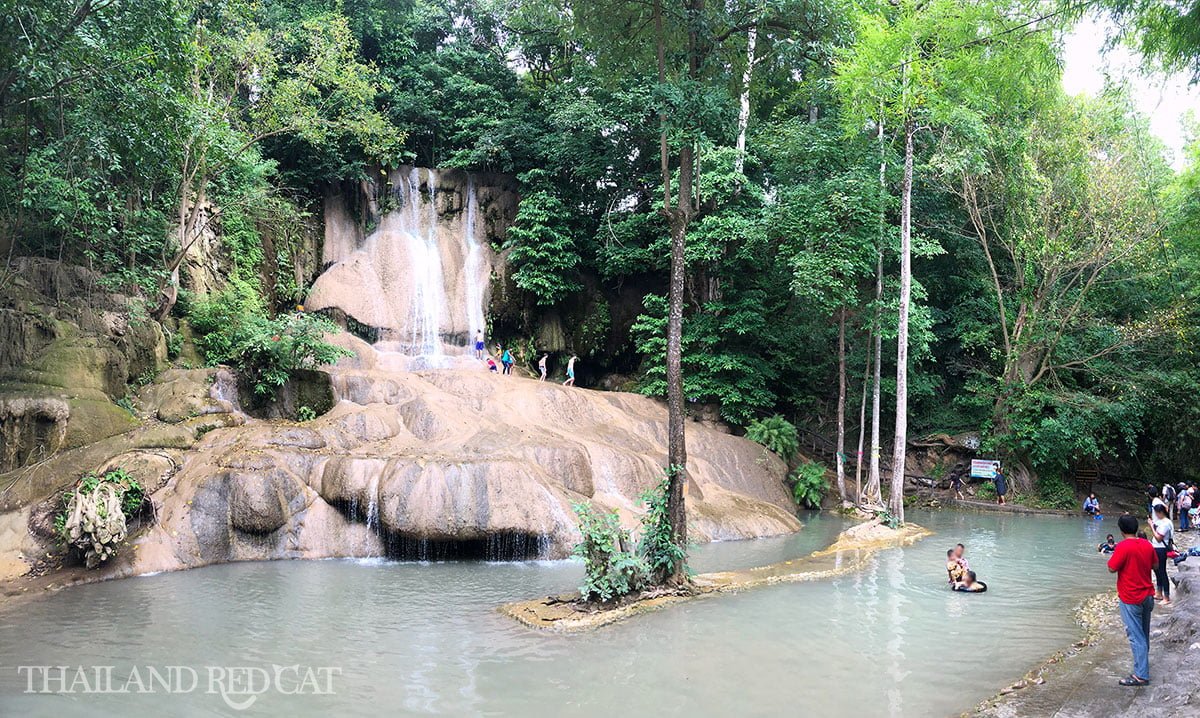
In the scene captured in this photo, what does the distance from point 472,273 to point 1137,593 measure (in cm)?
2342

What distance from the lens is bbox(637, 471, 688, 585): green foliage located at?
10.4 m

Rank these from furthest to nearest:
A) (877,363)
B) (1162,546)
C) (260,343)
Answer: (877,363)
(260,343)
(1162,546)

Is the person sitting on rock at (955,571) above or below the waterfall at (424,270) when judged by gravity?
below

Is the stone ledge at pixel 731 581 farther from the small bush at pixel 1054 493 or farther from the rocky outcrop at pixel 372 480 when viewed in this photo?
the small bush at pixel 1054 493

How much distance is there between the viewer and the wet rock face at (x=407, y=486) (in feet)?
43.9

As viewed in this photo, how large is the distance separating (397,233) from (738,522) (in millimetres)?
17402

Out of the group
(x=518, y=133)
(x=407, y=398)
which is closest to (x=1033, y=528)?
(x=407, y=398)

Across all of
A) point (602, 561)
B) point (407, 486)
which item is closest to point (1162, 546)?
point (602, 561)

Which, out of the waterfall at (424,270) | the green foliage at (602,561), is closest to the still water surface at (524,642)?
the green foliage at (602,561)

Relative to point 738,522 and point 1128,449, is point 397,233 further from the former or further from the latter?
point 1128,449

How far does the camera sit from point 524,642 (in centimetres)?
864

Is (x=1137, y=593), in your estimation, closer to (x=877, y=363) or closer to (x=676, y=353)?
(x=676, y=353)

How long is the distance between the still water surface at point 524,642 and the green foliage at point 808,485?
8.58m

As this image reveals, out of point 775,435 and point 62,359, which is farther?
point 775,435
